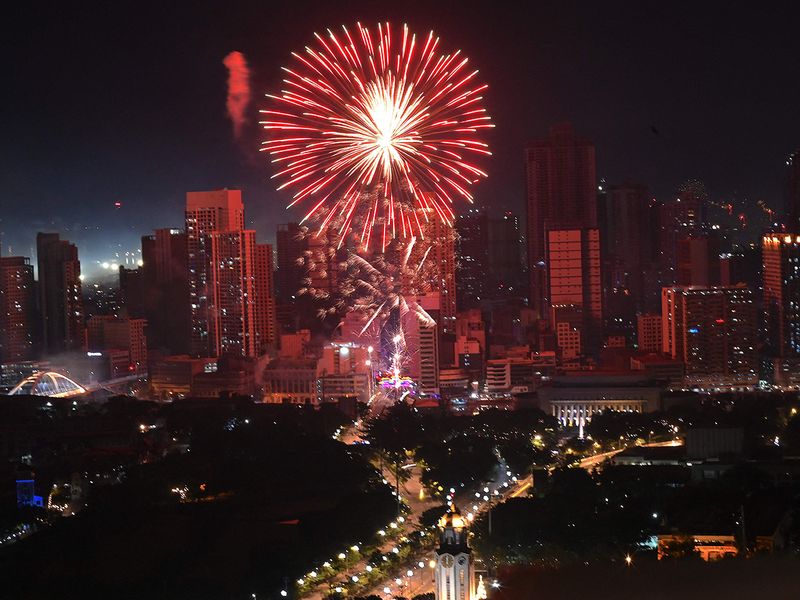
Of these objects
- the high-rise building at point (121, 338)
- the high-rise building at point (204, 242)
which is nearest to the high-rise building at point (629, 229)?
the high-rise building at point (204, 242)

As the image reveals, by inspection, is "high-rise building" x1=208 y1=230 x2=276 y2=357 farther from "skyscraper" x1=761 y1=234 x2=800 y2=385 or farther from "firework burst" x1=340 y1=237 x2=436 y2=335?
"skyscraper" x1=761 y1=234 x2=800 y2=385

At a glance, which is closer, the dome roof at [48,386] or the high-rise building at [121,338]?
the dome roof at [48,386]

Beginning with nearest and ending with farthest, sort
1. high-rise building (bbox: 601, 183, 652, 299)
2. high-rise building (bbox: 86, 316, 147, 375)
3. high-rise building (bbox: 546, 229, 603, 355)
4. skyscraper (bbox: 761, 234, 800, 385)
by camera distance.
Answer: skyscraper (bbox: 761, 234, 800, 385)
high-rise building (bbox: 86, 316, 147, 375)
high-rise building (bbox: 546, 229, 603, 355)
high-rise building (bbox: 601, 183, 652, 299)

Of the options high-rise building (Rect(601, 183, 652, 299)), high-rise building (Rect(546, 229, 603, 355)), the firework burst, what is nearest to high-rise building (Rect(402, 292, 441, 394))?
the firework burst

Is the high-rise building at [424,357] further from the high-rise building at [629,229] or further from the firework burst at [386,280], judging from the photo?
the high-rise building at [629,229]

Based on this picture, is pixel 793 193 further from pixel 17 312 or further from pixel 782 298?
pixel 17 312
